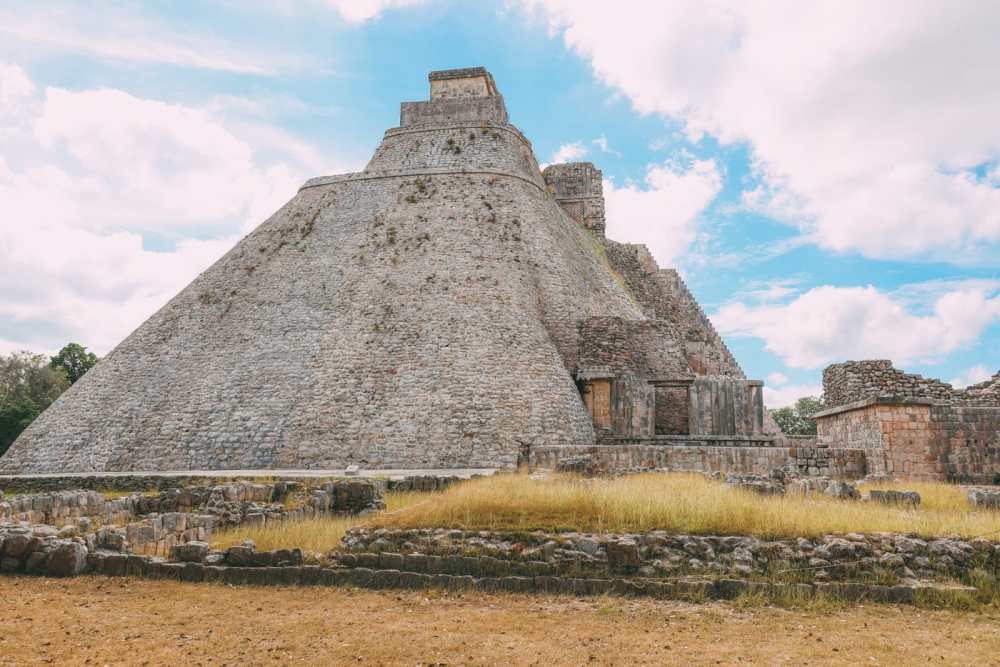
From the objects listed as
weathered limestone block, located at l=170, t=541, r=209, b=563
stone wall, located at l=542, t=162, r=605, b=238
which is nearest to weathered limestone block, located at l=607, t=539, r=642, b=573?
weathered limestone block, located at l=170, t=541, r=209, b=563

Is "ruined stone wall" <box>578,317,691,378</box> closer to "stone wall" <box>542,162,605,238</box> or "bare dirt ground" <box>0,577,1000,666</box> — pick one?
"stone wall" <box>542,162,605,238</box>

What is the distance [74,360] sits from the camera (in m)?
46.9

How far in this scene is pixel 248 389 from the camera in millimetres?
20625

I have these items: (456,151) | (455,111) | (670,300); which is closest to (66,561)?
(456,151)

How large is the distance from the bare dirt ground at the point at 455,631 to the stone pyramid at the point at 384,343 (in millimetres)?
11750

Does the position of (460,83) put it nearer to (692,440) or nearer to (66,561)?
(692,440)

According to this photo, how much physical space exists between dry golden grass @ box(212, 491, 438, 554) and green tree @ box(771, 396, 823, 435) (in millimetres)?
43594

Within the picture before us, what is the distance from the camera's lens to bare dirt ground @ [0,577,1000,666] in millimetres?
5000

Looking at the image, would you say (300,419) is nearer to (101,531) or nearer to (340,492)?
(340,492)

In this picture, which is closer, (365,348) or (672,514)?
(672,514)

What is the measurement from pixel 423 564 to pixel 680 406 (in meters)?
16.9

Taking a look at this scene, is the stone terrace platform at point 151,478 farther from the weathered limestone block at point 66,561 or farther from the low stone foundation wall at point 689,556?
the low stone foundation wall at point 689,556

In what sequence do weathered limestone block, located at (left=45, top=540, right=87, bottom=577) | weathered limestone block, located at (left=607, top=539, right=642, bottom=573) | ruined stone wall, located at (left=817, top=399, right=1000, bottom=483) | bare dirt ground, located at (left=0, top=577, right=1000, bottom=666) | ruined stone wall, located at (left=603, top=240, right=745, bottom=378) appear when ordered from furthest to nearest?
ruined stone wall, located at (left=603, top=240, right=745, bottom=378)
ruined stone wall, located at (left=817, top=399, right=1000, bottom=483)
weathered limestone block, located at (left=45, top=540, right=87, bottom=577)
weathered limestone block, located at (left=607, top=539, right=642, bottom=573)
bare dirt ground, located at (left=0, top=577, right=1000, bottom=666)

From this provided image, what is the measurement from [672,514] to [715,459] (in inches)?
367
